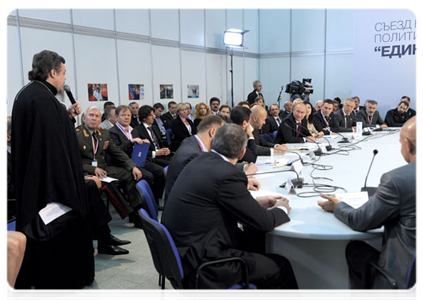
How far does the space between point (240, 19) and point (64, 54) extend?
6655mm

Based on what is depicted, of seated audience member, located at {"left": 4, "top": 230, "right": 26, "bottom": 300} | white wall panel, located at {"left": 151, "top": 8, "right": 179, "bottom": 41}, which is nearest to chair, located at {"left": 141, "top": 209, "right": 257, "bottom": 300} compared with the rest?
seated audience member, located at {"left": 4, "top": 230, "right": 26, "bottom": 300}

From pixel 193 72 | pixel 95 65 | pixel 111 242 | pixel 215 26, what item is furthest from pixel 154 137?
pixel 215 26

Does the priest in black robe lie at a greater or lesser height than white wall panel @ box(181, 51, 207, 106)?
lesser

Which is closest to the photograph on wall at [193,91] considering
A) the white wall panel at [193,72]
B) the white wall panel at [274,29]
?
the white wall panel at [193,72]

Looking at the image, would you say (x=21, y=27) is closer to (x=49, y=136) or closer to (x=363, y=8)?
(x=49, y=136)

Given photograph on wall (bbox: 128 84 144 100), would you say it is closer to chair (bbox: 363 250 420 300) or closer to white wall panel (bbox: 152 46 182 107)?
white wall panel (bbox: 152 46 182 107)

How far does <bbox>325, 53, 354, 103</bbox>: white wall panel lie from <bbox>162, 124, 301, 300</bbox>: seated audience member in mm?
10861

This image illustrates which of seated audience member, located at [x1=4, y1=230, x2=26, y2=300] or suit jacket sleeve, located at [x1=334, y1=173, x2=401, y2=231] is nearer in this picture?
suit jacket sleeve, located at [x1=334, y1=173, x2=401, y2=231]

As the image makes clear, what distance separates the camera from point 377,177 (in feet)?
10.4

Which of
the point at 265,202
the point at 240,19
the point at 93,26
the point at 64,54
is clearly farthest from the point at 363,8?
the point at 265,202

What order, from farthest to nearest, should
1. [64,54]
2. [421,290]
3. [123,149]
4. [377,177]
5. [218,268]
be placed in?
[64,54], [123,149], [377,177], [218,268], [421,290]

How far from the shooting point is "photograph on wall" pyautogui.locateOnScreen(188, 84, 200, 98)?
32.5ft

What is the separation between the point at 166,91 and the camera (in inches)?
361

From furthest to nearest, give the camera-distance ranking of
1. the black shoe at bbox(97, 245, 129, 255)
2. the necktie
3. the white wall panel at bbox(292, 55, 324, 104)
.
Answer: the white wall panel at bbox(292, 55, 324, 104), the necktie, the black shoe at bbox(97, 245, 129, 255)
